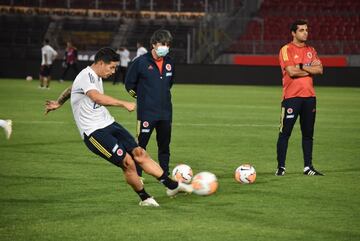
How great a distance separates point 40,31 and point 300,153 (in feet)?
108

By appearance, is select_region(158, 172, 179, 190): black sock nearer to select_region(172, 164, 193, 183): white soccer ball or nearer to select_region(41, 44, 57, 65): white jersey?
select_region(172, 164, 193, 183): white soccer ball

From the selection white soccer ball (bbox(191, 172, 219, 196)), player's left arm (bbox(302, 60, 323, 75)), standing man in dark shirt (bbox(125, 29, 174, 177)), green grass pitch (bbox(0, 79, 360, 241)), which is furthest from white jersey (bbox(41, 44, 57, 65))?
white soccer ball (bbox(191, 172, 219, 196))

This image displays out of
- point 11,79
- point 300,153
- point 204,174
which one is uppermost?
point 204,174

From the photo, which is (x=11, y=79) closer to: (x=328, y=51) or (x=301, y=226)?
(x=328, y=51)

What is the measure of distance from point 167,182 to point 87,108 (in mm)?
1271

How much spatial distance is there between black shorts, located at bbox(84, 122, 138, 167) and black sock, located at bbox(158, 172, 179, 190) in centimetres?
48

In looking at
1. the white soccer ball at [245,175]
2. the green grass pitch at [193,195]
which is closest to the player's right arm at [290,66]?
the green grass pitch at [193,195]

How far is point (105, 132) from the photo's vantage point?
9484 millimetres

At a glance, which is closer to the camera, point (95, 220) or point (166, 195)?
point (95, 220)

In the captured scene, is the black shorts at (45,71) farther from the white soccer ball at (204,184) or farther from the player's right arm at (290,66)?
the white soccer ball at (204,184)

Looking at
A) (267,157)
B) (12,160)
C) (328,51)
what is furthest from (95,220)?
(328,51)

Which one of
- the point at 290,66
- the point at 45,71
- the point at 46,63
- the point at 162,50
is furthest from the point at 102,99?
the point at 46,63

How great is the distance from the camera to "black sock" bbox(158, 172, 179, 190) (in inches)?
382

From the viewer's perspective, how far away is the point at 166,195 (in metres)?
10.6
